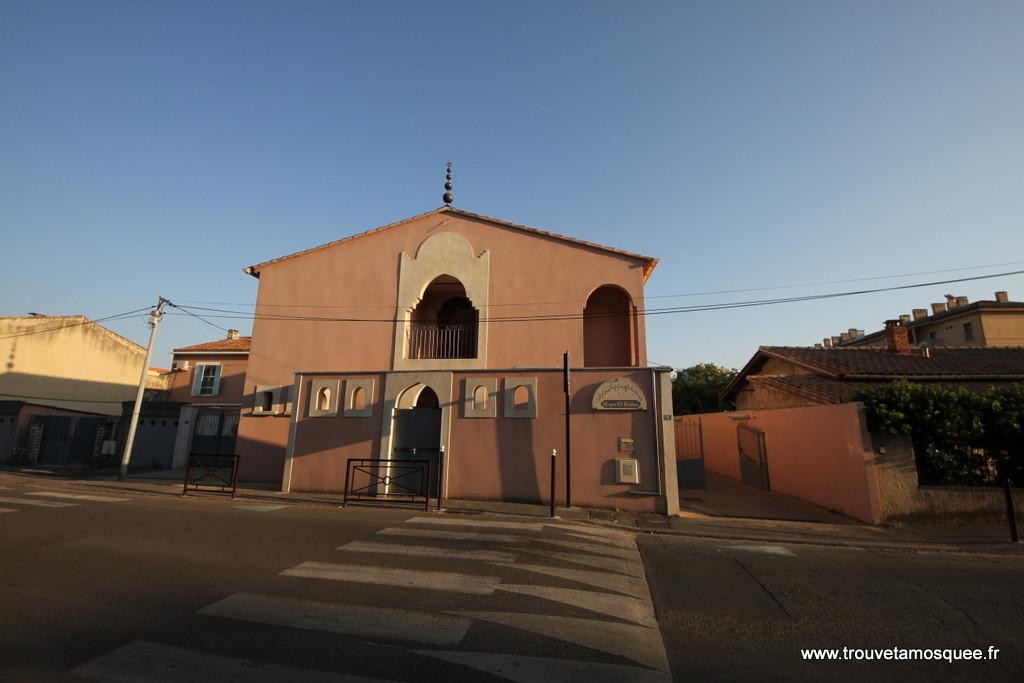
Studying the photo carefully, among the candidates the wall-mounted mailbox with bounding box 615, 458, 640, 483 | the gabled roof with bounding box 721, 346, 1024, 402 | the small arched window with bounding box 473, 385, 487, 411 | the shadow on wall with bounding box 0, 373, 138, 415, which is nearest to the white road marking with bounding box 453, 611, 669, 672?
the wall-mounted mailbox with bounding box 615, 458, 640, 483

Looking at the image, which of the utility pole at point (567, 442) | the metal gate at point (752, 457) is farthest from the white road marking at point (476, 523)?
the metal gate at point (752, 457)

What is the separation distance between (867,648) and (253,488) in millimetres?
14375

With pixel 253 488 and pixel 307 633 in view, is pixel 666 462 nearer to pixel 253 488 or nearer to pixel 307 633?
pixel 307 633

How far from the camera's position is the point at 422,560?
20.0 feet

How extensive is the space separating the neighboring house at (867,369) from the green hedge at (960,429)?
→ 7.07 ft

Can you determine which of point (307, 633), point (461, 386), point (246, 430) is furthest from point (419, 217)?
point (307, 633)

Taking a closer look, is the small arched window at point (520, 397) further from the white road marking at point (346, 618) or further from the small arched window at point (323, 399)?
the white road marking at point (346, 618)

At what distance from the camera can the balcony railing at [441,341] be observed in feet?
52.0

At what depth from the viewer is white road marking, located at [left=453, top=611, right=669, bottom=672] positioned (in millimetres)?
3725

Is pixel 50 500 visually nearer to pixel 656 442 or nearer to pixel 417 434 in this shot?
pixel 417 434

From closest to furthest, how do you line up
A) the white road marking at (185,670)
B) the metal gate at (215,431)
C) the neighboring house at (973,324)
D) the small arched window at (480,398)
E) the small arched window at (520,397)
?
1. the white road marking at (185,670)
2. the small arched window at (520,397)
3. the small arched window at (480,398)
4. the metal gate at (215,431)
5. the neighboring house at (973,324)

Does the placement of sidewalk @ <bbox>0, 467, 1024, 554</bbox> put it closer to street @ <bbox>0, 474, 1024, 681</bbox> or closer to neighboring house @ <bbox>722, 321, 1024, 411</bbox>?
street @ <bbox>0, 474, 1024, 681</bbox>

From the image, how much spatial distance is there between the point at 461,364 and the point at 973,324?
3497 centimetres

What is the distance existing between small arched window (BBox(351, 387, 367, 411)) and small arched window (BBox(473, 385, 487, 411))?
3.16 m
